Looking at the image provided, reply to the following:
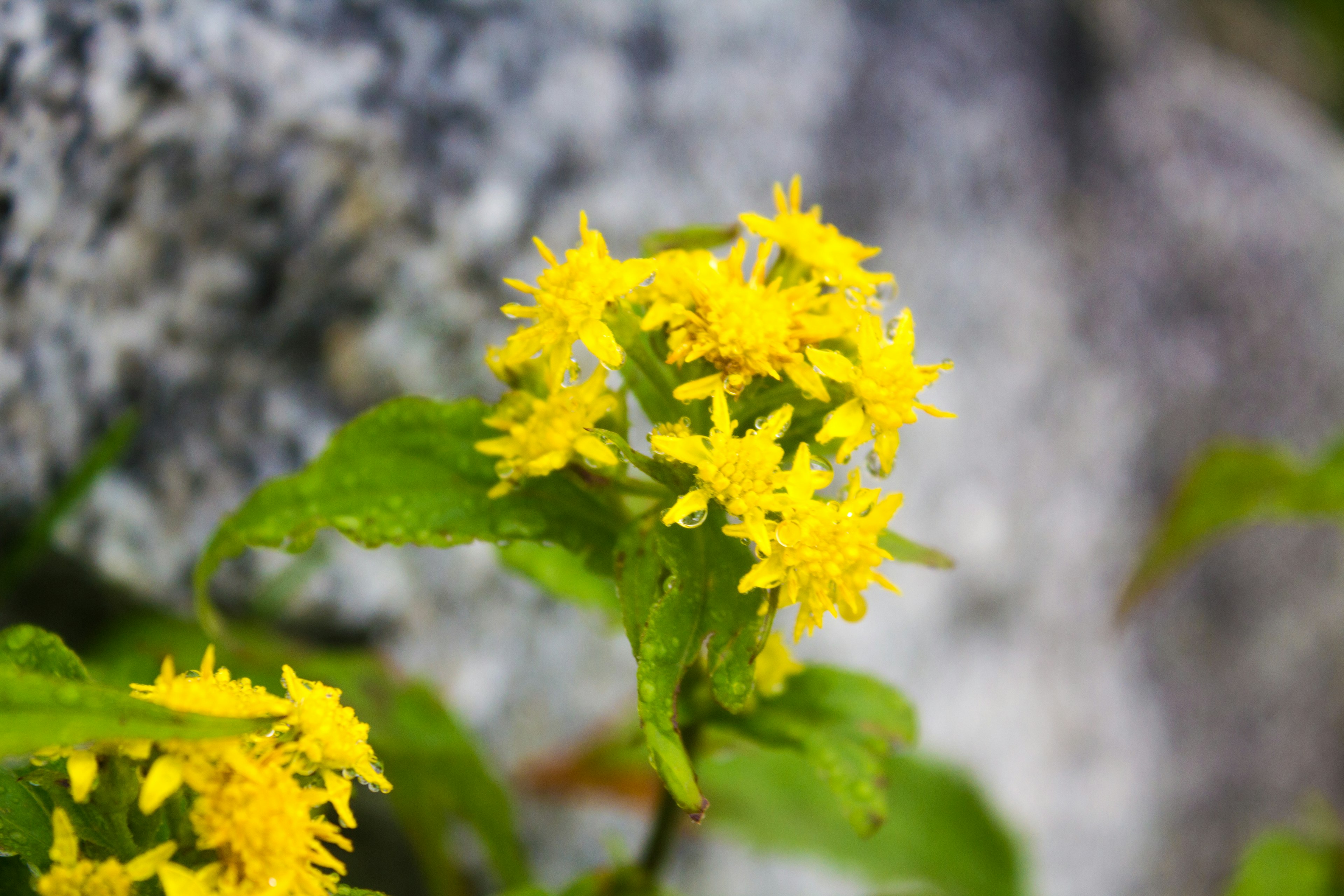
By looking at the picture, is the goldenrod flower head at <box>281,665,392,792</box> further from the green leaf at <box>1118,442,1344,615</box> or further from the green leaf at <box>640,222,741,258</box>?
the green leaf at <box>1118,442,1344,615</box>

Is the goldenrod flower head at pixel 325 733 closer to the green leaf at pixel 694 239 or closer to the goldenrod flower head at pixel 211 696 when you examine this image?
the goldenrod flower head at pixel 211 696

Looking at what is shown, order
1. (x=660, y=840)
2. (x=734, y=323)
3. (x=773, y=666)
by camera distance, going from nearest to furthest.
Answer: (x=734, y=323), (x=773, y=666), (x=660, y=840)

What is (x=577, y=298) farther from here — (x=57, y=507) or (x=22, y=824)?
(x=57, y=507)

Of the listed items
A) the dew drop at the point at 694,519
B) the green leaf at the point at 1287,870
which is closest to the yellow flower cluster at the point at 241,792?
the dew drop at the point at 694,519

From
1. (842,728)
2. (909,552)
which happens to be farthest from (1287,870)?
(909,552)

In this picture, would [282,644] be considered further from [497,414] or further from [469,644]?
[497,414]

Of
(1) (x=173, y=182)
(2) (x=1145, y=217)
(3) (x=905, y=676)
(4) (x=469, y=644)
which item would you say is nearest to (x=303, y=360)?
(1) (x=173, y=182)

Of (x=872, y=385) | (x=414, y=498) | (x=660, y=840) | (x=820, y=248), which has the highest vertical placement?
(x=820, y=248)
